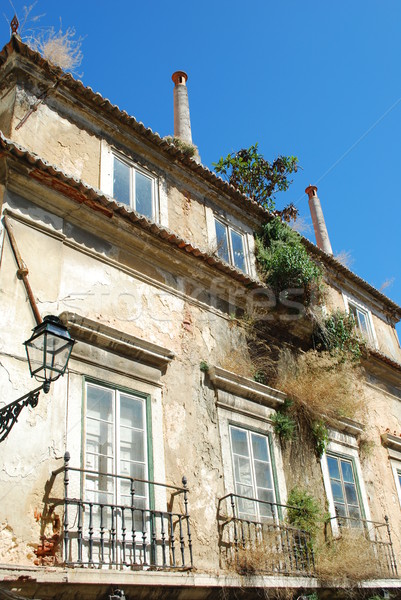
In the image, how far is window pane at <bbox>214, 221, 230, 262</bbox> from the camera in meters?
11.6

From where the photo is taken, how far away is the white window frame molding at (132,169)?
388 inches

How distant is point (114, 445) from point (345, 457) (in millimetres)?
5406

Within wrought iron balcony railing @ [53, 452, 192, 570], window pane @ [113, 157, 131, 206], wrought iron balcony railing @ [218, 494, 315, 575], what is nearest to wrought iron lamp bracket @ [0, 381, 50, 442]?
wrought iron balcony railing @ [53, 452, 192, 570]

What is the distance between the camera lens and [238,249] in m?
12.2

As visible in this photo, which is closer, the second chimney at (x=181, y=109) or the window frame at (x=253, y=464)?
the window frame at (x=253, y=464)

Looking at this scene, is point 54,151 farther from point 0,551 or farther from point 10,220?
point 0,551

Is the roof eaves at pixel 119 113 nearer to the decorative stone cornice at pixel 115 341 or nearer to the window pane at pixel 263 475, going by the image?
the decorative stone cornice at pixel 115 341

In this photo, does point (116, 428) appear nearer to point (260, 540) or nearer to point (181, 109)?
point (260, 540)

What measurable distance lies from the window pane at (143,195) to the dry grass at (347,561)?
5.74m

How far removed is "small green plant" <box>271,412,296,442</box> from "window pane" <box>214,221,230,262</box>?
3.06 m

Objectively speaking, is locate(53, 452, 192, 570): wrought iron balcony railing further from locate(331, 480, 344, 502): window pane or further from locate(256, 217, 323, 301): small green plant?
locate(256, 217, 323, 301): small green plant

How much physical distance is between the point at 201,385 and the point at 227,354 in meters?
0.98

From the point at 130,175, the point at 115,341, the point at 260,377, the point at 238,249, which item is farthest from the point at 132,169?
the point at 260,377

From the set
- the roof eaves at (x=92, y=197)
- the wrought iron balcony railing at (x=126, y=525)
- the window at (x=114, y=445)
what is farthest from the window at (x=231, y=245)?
the wrought iron balcony railing at (x=126, y=525)
